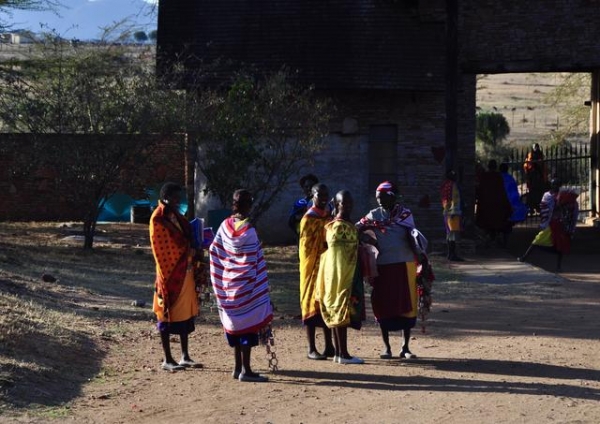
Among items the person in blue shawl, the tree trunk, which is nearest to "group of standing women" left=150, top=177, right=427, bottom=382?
the tree trunk

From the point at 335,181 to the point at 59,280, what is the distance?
27.8ft

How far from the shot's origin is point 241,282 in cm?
903

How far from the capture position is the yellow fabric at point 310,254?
9875mm

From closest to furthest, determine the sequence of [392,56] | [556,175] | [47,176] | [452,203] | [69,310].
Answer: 1. [69,310]
2. [452,203]
3. [392,56]
4. [47,176]
5. [556,175]

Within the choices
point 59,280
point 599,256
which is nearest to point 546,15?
point 599,256

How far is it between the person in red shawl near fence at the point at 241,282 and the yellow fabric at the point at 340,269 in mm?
707

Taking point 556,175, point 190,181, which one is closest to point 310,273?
point 190,181

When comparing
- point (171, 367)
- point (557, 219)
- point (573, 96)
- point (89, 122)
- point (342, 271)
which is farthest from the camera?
point (573, 96)

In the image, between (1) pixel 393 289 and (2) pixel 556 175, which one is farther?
(2) pixel 556 175

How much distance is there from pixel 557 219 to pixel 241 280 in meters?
9.94

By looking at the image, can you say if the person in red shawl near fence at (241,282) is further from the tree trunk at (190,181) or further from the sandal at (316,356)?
the tree trunk at (190,181)

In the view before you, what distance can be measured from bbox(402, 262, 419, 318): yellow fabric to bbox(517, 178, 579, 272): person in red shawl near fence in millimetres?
8342

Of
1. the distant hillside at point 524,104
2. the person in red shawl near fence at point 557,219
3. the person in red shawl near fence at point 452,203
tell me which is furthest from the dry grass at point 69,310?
the distant hillside at point 524,104

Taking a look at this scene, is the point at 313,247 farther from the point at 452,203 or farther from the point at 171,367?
the point at 452,203
